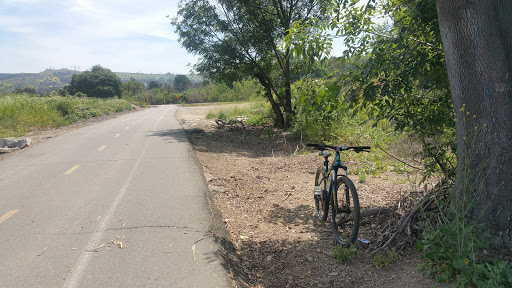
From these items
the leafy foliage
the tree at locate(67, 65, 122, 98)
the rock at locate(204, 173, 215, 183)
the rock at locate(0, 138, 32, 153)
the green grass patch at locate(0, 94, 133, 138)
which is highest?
the tree at locate(67, 65, 122, 98)

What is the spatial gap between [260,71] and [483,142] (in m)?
17.4

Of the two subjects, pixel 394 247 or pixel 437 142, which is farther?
pixel 437 142

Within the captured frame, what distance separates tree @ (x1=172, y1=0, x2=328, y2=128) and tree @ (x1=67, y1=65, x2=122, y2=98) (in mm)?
69559

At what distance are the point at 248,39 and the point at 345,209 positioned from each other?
15.9m

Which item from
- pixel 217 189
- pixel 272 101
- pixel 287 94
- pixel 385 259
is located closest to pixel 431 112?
pixel 385 259

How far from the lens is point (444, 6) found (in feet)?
13.3

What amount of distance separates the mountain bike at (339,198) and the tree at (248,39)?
45.2 feet

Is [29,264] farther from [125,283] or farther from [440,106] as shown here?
[440,106]

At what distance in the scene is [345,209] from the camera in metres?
4.87

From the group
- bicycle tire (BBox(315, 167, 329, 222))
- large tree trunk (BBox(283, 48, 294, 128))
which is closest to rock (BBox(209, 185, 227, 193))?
bicycle tire (BBox(315, 167, 329, 222))

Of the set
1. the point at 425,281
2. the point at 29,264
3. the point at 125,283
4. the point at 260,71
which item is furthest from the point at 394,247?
the point at 260,71

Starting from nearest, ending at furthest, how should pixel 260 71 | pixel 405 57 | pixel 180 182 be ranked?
pixel 405 57, pixel 180 182, pixel 260 71

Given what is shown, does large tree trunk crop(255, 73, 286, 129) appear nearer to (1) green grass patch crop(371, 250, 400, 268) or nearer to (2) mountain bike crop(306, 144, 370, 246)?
(2) mountain bike crop(306, 144, 370, 246)

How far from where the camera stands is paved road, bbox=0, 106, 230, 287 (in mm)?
4246
